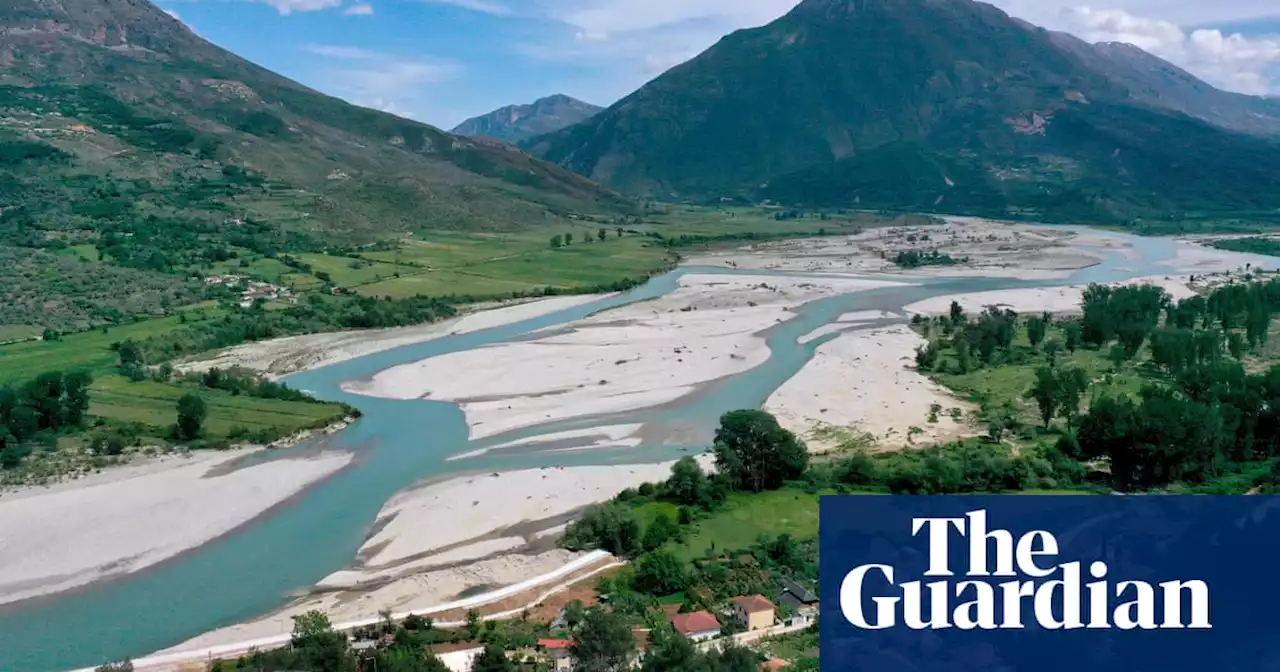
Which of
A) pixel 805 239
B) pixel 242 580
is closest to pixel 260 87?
pixel 805 239

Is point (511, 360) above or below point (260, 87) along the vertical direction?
below

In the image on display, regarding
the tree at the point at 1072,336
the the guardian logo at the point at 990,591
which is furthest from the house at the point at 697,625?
the tree at the point at 1072,336

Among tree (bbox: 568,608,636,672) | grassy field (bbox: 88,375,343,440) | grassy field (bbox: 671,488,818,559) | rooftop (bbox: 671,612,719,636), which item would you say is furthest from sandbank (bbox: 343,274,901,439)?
tree (bbox: 568,608,636,672)

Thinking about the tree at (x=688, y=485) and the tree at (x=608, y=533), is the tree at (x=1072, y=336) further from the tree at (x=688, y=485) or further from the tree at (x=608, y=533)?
the tree at (x=608, y=533)

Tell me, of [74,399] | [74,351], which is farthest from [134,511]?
[74,351]

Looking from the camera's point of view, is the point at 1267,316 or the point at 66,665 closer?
the point at 66,665

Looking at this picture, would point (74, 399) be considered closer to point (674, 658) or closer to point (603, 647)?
point (603, 647)

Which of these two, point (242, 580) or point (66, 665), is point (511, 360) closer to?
point (242, 580)
